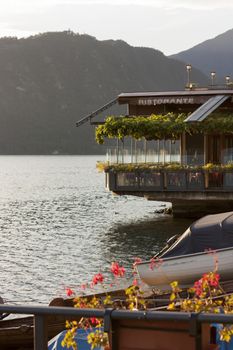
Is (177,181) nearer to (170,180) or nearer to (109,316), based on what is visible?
(170,180)

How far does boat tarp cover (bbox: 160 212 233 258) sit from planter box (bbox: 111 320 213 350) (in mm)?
17114

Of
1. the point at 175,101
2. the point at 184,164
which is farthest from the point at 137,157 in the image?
the point at 175,101

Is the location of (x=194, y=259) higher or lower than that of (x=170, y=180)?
lower

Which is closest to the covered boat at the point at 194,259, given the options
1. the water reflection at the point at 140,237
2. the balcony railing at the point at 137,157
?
the water reflection at the point at 140,237

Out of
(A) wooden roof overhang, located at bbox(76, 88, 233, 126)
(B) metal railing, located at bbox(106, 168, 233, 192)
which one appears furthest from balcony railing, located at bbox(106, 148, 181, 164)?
(A) wooden roof overhang, located at bbox(76, 88, 233, 126)

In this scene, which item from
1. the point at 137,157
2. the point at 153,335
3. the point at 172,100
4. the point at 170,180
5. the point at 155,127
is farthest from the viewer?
the point at 172,100

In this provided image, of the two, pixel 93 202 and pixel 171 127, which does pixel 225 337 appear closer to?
pixel 171 127

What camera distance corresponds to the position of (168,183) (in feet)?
152

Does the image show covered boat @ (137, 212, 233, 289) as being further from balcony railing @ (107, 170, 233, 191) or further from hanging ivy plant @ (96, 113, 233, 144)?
hanging ivy plant @ (96, 113, 233, 144)

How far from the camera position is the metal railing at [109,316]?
5.69m

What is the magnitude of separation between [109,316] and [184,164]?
4313 centimetres

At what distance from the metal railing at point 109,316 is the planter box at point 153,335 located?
125mm

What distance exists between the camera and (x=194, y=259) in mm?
23266

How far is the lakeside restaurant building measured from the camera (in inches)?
1806
